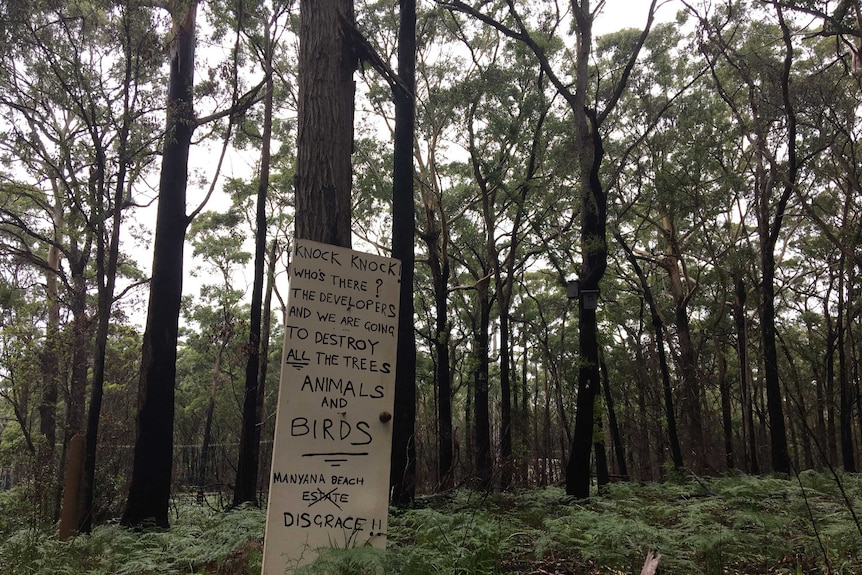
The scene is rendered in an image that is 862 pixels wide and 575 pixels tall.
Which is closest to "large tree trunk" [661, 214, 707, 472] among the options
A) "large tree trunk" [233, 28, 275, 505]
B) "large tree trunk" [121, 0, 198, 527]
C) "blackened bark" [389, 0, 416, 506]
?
"blackened bark" [389, 0, 416, 506]

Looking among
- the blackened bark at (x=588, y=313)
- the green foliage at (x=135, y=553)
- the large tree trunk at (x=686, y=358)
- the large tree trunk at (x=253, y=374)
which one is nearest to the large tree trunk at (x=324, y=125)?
the green foliage at (x=135, y=553)

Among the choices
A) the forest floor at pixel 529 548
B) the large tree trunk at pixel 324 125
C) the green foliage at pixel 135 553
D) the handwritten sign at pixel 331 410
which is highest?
the large tree trunk at pixel 324 125

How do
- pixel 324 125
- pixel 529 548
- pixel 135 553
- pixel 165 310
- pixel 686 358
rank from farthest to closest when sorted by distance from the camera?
pixel 686 358
pixel 165 310
pixel 135 553
pixel 529 548
pixel 324 125

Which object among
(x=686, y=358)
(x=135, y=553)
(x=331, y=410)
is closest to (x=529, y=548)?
(x=331, y=410)

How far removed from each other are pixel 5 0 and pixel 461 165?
35.1 feet

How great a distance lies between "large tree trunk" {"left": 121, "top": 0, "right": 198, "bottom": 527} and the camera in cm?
734

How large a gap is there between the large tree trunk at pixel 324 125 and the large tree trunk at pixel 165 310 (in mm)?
5391

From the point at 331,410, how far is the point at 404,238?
17.7 feet

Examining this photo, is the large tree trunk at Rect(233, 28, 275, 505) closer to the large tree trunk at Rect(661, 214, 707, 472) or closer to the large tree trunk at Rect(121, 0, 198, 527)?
the large tree trunk at Rect(121, 0, 198, 527)

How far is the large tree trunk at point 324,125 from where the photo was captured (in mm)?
3457

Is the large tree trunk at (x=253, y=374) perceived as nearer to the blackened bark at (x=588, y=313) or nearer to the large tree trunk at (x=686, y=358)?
the blackened bark at (x=588, y=313)

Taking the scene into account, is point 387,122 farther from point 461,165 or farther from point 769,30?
point 769,30

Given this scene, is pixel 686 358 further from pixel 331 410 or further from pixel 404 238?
pixel 331 410

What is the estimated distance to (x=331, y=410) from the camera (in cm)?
287
